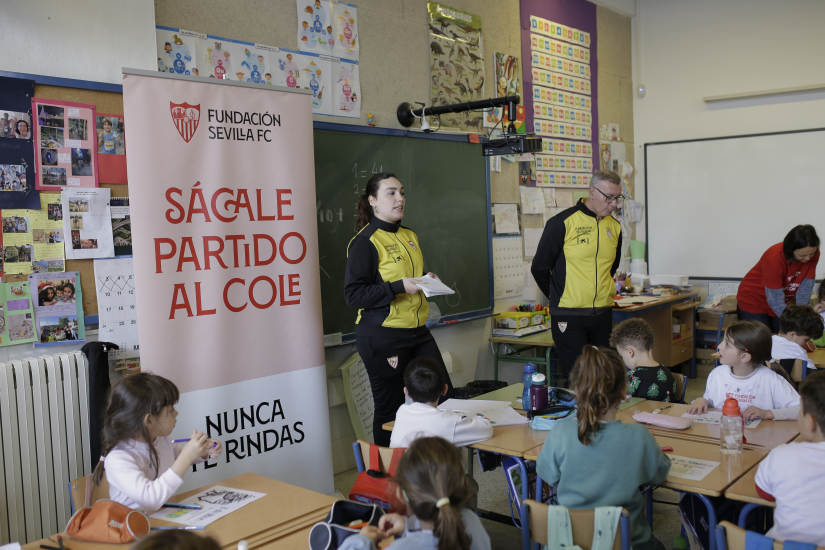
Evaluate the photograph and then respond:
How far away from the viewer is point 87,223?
109 inches

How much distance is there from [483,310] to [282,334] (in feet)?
7.01

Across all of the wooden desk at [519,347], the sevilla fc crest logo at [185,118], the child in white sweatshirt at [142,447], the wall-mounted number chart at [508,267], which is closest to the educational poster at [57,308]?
the sevilla fc crest logo at [185,118]

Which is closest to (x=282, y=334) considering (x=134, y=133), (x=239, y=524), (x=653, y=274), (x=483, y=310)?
(x=134, y=133)

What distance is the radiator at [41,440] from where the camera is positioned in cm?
247

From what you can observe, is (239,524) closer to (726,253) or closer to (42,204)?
(42,204)

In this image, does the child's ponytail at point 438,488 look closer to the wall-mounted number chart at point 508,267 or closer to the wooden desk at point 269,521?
the wooden desk at point 269,521

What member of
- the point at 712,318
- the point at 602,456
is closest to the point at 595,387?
the point at 602,456

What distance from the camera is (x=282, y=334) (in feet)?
10.2

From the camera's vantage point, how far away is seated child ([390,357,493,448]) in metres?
2.29

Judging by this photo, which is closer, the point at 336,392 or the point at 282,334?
the point at 282,334

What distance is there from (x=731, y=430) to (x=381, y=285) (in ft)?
5.09

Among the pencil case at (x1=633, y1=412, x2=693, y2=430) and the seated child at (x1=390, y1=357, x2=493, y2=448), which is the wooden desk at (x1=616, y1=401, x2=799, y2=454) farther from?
the seated child at (x1=390, y1=357, x2=493, y2=448)

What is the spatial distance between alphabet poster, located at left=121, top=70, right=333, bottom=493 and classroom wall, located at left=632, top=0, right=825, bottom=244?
4813 mm

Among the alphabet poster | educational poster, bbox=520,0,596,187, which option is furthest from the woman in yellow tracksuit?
educational poster, bbox=520,0,596,187
